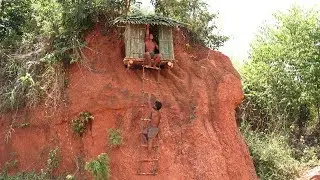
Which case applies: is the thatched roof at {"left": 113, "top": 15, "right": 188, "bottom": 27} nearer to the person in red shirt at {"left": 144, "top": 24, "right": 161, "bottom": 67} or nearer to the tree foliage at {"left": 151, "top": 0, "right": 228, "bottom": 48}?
the person in red shirt at {"left": 144, "top": 24, "right": 161, "bottom": 67}

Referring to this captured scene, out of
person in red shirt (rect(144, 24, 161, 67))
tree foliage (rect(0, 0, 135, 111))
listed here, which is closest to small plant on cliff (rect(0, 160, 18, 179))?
tree foliage (rect(0, 0, 135, 111))

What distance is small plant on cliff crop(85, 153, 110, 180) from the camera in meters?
Result: 11.1

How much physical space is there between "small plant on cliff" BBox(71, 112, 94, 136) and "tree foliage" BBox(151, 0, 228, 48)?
13.3 feet

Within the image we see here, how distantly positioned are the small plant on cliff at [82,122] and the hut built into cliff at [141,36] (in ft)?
5.79

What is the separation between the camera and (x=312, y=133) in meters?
19.8

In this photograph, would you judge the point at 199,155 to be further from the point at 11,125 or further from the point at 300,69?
the point at 300,69

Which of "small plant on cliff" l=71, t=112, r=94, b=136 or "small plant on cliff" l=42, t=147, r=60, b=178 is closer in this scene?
"small plant on cliff" l=42, t=147, r=60, b=178

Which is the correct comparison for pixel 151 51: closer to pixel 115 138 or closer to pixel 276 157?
pixel 115 138

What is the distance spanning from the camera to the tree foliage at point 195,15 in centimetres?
1420

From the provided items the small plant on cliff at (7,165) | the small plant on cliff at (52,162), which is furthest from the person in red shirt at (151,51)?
the small plant on cliff at (7,165)

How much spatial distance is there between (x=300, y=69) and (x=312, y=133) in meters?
2.78

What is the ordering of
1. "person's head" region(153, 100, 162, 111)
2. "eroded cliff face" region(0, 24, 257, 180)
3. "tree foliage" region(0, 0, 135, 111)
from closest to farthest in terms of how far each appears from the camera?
1. "eroded cliff face" region(0, 24, 257, 180)
2. "person's head" region(153, 100, 162, 111)
3. "tree foliage" region(0, 0, 135, 111)

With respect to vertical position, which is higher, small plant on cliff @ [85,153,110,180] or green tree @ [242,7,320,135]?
green tree @ [242,7,320,135]

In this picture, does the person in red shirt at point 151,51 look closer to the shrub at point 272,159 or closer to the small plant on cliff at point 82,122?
the small plant on cliff at point 82,122
